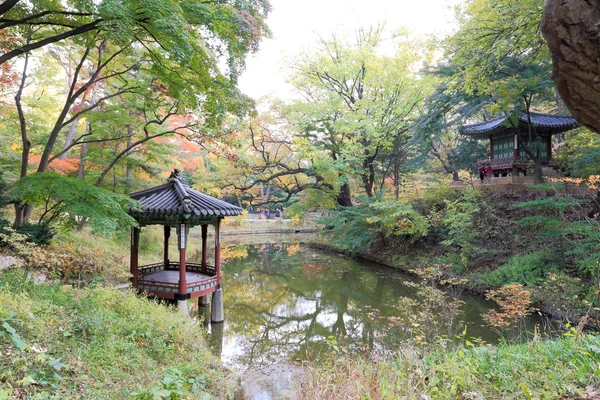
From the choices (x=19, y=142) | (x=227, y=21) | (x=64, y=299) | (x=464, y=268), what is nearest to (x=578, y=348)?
(x=227, y=21)

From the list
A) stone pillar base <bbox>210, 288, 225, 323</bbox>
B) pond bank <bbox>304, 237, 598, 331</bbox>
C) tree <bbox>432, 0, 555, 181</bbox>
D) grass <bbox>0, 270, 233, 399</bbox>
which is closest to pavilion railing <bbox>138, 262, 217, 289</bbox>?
stone pillar base <bbox>210, 288, 225, 323</bbox>

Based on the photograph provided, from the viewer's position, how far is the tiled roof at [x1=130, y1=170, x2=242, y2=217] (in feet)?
24.2

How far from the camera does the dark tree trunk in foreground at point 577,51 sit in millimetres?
2125

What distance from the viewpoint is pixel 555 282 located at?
8.29 m

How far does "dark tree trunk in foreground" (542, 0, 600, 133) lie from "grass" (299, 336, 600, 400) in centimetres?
222

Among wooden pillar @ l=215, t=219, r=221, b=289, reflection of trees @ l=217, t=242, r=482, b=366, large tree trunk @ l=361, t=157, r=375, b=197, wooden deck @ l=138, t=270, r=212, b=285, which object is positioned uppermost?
large tree trunk @ l=361, t=157, r=375, b=197

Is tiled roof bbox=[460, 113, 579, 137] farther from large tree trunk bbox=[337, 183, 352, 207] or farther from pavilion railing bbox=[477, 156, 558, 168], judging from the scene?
large tree trunk bbox=[337, 183, 352, 207]

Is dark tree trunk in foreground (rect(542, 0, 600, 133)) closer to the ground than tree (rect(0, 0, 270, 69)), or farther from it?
closer to the ground

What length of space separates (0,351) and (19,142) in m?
12.9

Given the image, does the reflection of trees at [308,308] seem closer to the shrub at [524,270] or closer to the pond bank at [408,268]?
the pond bank at [408,268]

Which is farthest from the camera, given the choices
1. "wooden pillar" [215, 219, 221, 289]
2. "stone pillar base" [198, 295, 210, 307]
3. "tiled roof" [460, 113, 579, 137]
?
"tiled roof" [460, 113, 579, 137]

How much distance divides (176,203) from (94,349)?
13.3 ft

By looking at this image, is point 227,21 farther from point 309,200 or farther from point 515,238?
point 309,200

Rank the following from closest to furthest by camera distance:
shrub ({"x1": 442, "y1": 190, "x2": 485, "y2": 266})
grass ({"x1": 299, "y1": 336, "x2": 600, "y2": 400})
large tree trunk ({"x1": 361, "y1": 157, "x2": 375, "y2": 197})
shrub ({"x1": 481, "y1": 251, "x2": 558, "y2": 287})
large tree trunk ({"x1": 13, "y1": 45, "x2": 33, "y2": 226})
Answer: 1. grass ({"x1": 299, "y1": 336, "x2": 600, "y2": 400})
2. large tree trunk ({"x1": 13, "y1": 45, "x2": 33, "y2": 226})
3. shrub ({"x1": 481, "y1": 251, "x2": 558, "y2": 287})
4. shrub ({"x1": 442, "y1": 190, "x2": 485, "y2": 266})
5. large tree trunk ({"x1": 361, "y1": 157, "x2": 375, "y2": 197})
